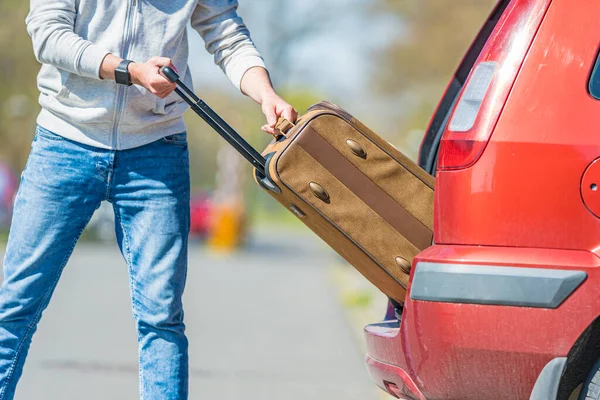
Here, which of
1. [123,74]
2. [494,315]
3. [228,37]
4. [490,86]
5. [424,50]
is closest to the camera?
[494,315]

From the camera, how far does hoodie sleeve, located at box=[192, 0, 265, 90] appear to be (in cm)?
367

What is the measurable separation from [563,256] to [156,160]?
1.36 metres

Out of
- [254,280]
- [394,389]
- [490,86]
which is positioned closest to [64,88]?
[490,86]

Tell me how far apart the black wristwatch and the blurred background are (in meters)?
2.56

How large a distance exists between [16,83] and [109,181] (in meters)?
29.4

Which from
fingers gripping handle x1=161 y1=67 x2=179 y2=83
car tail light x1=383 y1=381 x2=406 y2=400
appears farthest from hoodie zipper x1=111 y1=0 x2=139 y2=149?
car tail light x1=383 y1=381 x2=406 y2=400

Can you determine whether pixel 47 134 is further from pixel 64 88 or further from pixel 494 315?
pixel 494 315

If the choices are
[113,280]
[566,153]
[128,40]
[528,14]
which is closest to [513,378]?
[566,153]

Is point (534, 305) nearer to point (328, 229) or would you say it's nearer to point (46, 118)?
point (328, 229)

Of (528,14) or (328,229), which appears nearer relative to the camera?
(528,14)

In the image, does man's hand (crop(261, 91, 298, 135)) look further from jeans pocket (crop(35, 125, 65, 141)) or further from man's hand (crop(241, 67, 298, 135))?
jeans pocket (crop(35, 125, 65, 141))

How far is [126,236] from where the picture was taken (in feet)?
11.6

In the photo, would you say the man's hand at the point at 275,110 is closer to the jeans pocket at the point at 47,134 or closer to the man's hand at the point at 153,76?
the man's hand at the point at 153,76

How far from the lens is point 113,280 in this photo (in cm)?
1283
